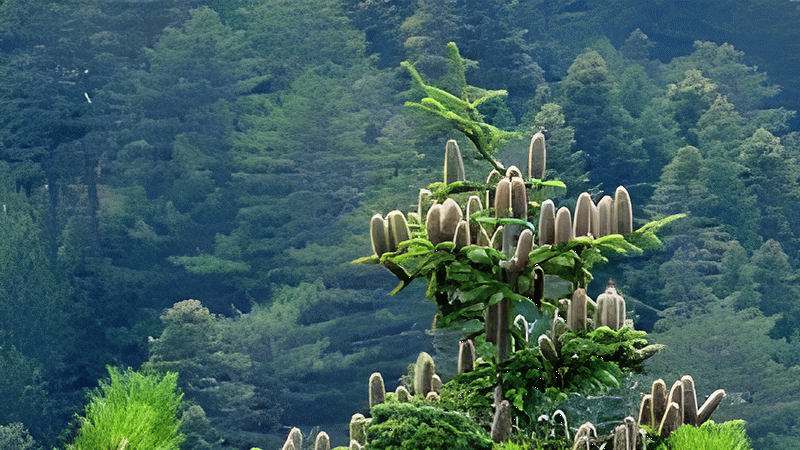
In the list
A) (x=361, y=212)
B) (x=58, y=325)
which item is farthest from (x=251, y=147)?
(x=58, y=325)

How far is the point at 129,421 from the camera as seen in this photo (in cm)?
333

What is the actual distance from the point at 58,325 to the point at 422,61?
8.69 metres

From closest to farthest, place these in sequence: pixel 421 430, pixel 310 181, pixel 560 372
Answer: pixel 421 430 → pixel 560 372 → pixel 310 181

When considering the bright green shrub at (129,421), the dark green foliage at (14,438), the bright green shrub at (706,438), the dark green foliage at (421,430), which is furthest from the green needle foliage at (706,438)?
the dark green foliage at (14,438)

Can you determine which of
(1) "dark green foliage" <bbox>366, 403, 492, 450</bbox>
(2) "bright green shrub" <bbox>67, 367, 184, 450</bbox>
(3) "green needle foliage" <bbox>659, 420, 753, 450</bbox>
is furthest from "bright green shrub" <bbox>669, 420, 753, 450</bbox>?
(2) "bright green shrub" <bbox>67, 367, 184, 450</bbox>

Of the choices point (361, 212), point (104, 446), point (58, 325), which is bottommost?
point (58, 325)

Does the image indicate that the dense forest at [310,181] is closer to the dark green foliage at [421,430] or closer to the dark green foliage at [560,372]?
the dark green foliage at [560,372]

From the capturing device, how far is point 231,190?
2275 cm

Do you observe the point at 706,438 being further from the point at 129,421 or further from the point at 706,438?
the point at 129,421

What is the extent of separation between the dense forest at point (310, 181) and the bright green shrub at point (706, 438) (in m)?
14.9

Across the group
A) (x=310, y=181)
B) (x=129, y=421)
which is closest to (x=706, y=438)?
(x=129, y=421)

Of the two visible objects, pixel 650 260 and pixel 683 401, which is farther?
pixel 650 260

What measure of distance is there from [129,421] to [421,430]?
1.19m

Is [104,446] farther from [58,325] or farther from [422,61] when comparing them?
[422,61]
